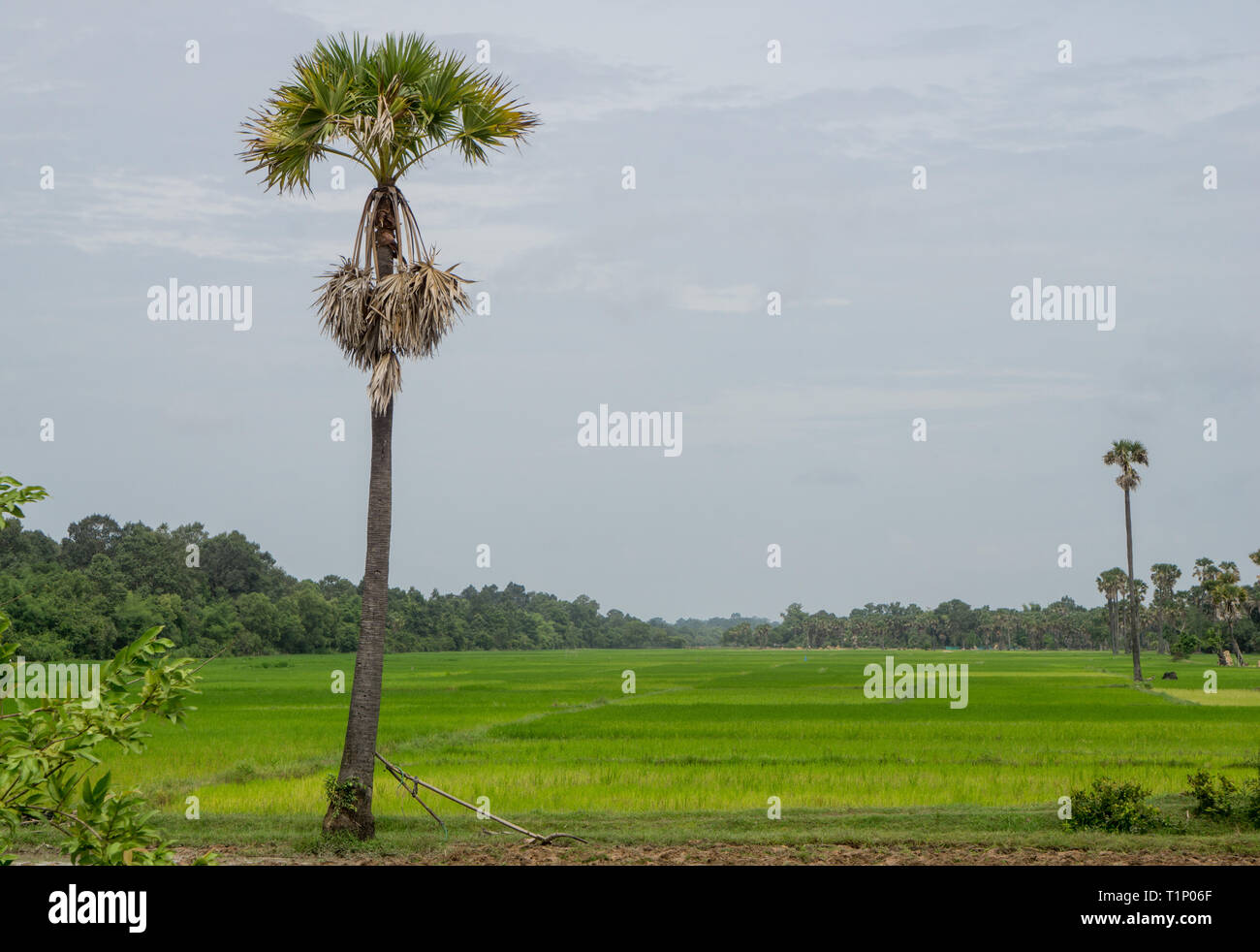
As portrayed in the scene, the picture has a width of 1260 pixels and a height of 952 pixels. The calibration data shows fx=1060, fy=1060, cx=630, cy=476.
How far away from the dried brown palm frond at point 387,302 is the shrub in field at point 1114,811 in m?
11.9

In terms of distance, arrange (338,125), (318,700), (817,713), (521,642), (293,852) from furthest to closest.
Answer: (521,642) → (318,700) → (817,713) → (338,125) → (293,852)

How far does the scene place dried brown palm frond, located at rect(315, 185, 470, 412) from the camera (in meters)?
15.7

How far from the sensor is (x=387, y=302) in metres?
15.7

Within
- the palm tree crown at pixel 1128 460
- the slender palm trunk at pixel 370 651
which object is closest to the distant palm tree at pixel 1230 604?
the palm tree crown at pixel 1128 460

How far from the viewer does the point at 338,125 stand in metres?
15.7

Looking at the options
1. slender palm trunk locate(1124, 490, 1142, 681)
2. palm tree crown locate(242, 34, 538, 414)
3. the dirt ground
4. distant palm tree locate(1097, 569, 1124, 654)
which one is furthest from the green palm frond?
distant palm tree locate(1097, 569, 1124, 654)

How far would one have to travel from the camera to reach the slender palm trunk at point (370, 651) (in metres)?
15.1

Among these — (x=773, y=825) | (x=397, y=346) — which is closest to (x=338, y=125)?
(x=397, y=346)

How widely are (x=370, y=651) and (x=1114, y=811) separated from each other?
36.5ft

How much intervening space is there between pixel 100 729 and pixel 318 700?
45380mm

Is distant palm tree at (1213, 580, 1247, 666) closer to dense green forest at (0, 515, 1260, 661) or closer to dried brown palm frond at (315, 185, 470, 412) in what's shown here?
dense green forest at (0, 515, 1260, 661)

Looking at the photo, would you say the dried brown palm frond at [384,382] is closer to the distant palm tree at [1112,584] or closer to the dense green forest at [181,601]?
the dense green forest at [181,601]
